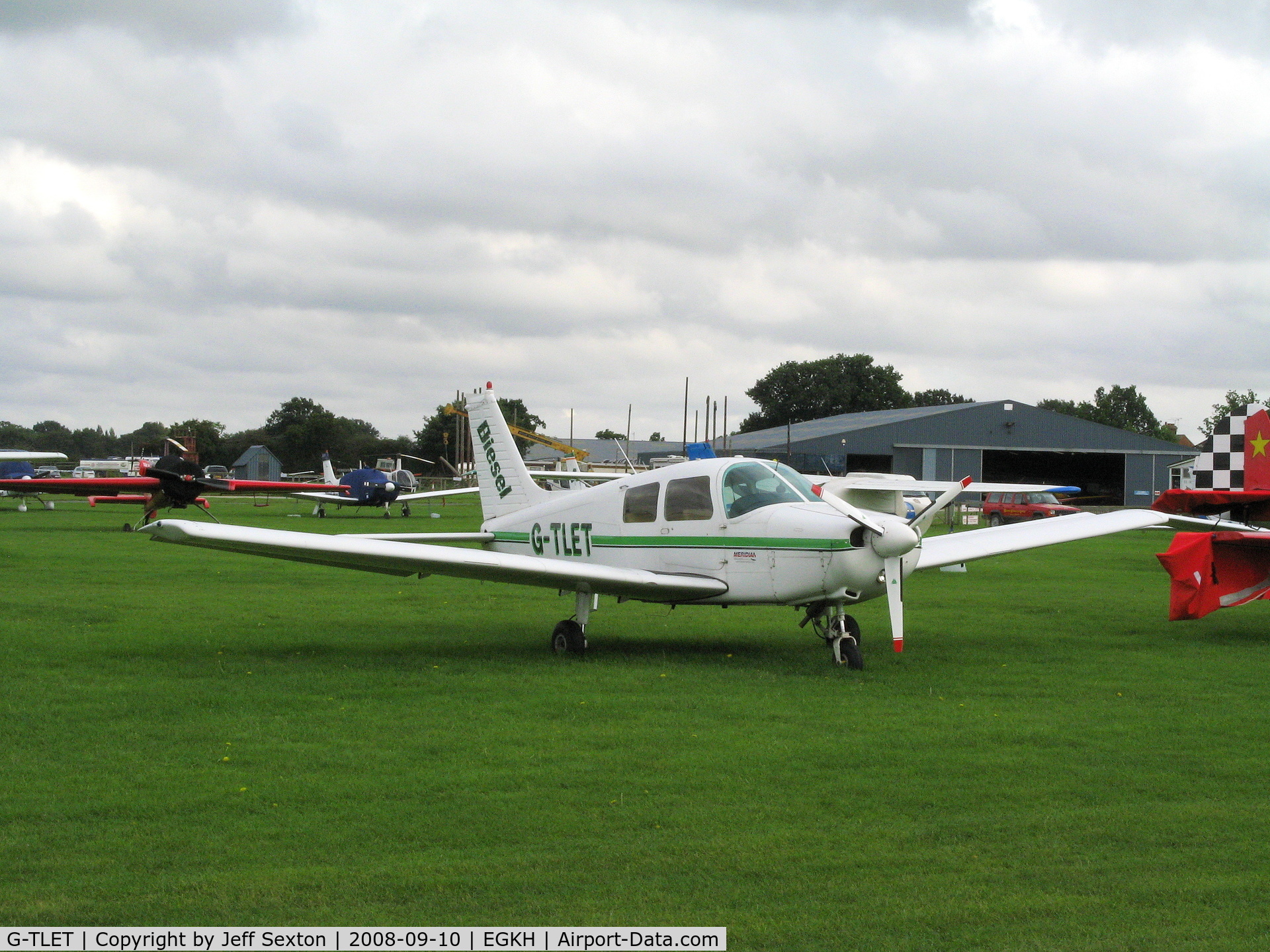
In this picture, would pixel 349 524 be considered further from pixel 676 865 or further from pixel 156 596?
pixel 676 865

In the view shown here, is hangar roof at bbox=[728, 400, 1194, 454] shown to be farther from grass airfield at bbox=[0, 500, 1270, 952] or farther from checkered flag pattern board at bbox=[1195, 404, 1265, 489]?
grass airfield at bbox=[0, 500, 1270, 952]

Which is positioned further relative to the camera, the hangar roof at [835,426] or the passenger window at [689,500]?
the hangar roof at [835,426]

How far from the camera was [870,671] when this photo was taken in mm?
9547

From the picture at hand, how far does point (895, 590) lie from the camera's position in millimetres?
9281

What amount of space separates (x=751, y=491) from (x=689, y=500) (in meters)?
0.60

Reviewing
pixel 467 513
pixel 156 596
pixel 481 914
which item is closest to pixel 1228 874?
pixel 481 914

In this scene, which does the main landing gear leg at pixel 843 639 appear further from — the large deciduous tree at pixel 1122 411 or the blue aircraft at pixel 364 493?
the large deciduous tree at pixel 1122 411

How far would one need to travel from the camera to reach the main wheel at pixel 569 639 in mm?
10367

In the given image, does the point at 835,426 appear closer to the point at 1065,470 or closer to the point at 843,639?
the point at 1065,470

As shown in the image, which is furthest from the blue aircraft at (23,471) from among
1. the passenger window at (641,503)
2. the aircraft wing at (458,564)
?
the passenger window at (641,503)

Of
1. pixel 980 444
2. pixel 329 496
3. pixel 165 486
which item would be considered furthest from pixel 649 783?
pixel 980 444

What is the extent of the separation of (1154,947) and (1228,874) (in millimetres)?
916

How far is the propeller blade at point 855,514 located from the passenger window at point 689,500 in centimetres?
107

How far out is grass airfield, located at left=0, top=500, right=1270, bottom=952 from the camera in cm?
416
